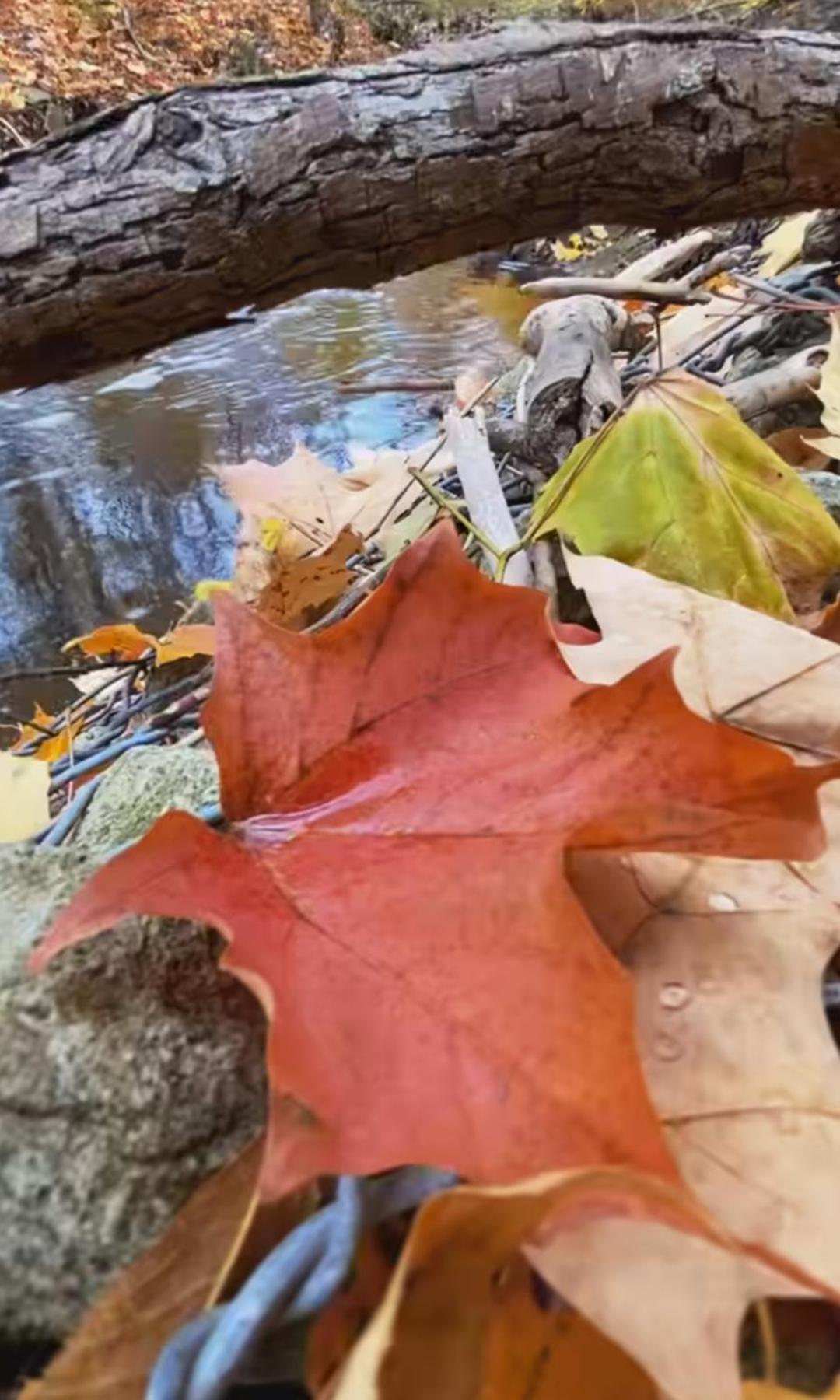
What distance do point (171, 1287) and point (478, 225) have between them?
0.68m

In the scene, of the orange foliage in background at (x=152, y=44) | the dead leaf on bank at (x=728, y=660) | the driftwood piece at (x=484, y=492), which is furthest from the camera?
the orange foliage in background at (x=152, y=44)

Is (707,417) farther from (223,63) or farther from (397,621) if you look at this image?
(223,63)

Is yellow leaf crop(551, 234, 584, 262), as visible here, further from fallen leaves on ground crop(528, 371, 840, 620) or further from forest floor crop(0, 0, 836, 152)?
fallen leaves on ground crop(528, 371, 840, 620)

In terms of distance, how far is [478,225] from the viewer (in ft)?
2.51

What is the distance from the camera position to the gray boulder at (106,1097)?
0.26 metres

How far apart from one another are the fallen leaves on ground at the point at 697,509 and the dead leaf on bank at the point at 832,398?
2.2 inches

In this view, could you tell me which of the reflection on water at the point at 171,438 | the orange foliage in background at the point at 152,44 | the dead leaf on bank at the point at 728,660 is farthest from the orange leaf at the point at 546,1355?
the orange foliage in background at the point at 152,44

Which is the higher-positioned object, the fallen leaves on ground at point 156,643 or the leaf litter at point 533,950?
the leaf litter at point 533,950

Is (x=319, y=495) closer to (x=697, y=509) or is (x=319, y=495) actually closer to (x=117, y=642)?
(x=117, y=642)

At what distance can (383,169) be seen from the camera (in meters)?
0.71

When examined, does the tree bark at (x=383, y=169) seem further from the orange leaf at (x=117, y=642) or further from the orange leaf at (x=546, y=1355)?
the orange leaf at (x=546, y=1355)

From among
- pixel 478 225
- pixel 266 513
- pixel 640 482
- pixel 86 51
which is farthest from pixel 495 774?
pixel 86 51

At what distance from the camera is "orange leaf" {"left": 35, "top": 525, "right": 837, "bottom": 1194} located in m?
0.22

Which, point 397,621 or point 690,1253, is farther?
point 397,621
